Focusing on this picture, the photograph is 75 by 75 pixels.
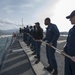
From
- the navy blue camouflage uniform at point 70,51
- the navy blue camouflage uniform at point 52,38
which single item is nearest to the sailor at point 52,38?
the navy blue camouflage uniform at point 52,38

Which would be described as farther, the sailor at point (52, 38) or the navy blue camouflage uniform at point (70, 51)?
the sailor at point (52, 38)

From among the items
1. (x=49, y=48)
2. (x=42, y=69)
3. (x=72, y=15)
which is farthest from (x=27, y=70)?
(x=72, y=15)

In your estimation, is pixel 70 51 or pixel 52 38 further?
pixel 52 38

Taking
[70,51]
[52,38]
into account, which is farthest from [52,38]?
[70,51]

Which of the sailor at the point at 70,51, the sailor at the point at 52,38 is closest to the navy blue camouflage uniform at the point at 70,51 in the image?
the sailor at the point at 70,51

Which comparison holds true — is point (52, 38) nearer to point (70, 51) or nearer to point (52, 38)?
point (52, 38)

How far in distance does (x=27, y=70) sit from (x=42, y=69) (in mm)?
641

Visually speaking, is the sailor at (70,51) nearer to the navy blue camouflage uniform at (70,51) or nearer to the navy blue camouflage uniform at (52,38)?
the navy blue camouflage uniform at (70,51)

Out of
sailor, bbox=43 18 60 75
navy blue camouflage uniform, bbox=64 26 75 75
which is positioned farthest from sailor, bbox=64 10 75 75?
sailor, bbox=43 18 60 75

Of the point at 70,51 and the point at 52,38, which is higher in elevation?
the point at 52,38

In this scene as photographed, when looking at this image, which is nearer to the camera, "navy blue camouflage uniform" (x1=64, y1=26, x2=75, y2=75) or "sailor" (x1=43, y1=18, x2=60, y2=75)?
"navy blue camouflage uniform" (x1=64, y1=26, x2=75, y2=75)

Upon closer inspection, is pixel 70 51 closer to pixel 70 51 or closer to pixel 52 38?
pixel 70 51

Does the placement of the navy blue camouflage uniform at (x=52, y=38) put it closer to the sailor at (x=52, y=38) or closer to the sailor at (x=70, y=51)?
the sailor at (x=52, y=38)

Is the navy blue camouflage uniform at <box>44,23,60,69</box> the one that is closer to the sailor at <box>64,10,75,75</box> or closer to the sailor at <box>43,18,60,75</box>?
the sailor at <box>43,18,60,75</box>
